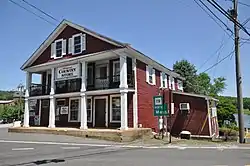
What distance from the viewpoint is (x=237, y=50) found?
17578 mm

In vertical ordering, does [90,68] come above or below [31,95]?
above

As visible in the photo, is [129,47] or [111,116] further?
[111,116]

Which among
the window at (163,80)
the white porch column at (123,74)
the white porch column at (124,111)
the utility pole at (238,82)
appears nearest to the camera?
the utility pole at (238,82)

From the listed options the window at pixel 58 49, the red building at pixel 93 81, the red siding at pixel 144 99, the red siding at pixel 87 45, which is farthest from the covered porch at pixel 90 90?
the window at pixel 58 49

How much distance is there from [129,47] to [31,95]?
39.7 feet

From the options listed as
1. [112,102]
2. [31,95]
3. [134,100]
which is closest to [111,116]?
[112,102]

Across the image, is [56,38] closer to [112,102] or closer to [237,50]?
[112,102]

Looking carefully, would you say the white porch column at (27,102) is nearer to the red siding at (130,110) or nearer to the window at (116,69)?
the window at (116,69)

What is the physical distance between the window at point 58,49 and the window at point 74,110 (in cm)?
434

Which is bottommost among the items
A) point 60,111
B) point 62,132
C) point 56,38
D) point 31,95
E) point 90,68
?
point 62,132

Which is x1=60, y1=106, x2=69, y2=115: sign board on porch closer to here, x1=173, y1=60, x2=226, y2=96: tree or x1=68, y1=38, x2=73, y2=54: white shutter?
x1=68, y1=38, x2=73, y2=54: white shutter

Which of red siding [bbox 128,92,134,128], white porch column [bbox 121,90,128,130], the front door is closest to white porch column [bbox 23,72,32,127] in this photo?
the front door

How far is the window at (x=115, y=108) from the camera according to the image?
21344 millimetres

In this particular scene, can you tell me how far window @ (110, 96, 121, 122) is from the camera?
21344 mm
